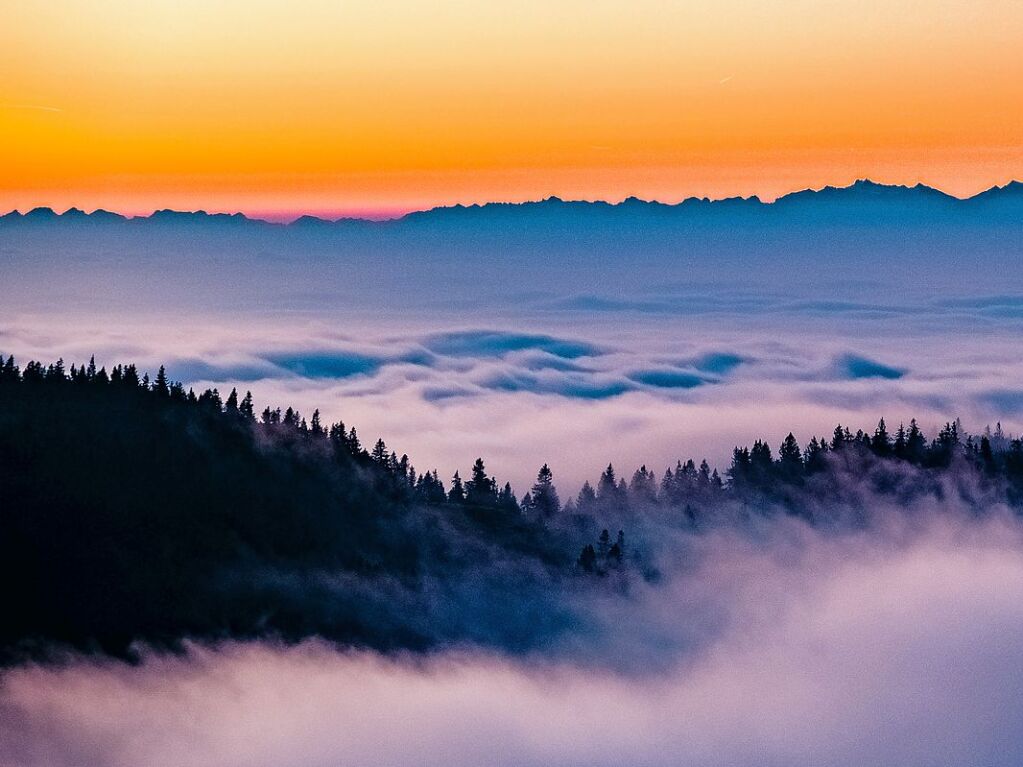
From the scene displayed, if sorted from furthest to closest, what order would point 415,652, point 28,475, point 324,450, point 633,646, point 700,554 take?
point 700,554
point 633,646
point 324,450
point 415,652
point 28,475

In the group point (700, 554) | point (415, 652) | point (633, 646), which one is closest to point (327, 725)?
point (415, 652)

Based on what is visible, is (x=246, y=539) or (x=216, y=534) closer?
(x=216, y=534)

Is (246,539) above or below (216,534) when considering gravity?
below

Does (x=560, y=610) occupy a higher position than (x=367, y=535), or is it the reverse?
(x=367, y=535)

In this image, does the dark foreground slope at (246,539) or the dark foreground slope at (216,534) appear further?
the dark foreground slope at (246,539)

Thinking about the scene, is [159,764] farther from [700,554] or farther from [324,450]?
[700,554]

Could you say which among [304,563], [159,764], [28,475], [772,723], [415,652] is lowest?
[772,723]

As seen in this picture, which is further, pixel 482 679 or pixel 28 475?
pixel 482 679

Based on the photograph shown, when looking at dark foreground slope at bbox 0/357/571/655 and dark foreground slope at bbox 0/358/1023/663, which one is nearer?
dark foreground slope at bbox 0/357/571/655
